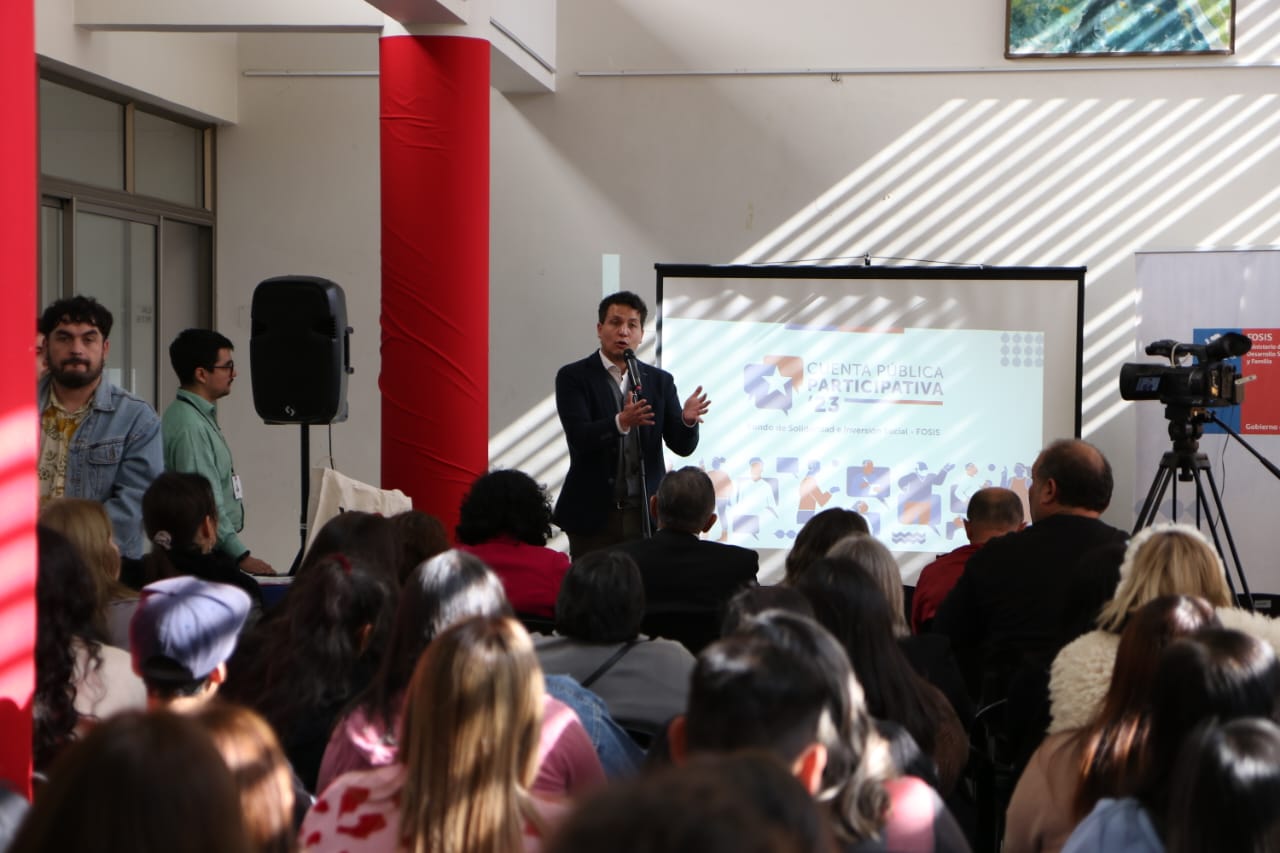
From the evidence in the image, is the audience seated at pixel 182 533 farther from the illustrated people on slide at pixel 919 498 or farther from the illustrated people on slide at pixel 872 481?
the illustrated people on slide at pixel 919 498

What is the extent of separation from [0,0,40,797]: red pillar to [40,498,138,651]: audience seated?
0.65 meters

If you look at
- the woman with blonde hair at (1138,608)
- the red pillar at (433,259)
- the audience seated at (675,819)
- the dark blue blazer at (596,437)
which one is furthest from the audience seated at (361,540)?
the audience seated at (675,819)

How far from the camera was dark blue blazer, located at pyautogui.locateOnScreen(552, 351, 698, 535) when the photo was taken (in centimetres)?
488

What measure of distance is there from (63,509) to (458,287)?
255 centimetres

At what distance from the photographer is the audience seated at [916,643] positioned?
284cm

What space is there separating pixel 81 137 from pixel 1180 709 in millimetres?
5453

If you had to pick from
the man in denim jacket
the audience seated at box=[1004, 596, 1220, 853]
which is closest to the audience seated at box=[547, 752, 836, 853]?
the audience seated at box=[1004, 596, 1220, 853]

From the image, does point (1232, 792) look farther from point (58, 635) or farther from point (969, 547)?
point (969, 547)

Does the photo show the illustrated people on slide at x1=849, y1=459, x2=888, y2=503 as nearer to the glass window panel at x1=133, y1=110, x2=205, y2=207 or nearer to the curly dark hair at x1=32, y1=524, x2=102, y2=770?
the glass window panel at x1=133, y1=110, x2=205, y2=207

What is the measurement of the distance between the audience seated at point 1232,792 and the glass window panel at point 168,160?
5.94 metres

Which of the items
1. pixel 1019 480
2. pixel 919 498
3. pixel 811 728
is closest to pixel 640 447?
pixel 919 498

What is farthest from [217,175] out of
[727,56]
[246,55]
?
[727,56]

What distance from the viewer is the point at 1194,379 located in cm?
498

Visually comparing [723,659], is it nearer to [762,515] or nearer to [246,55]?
[762,515]
